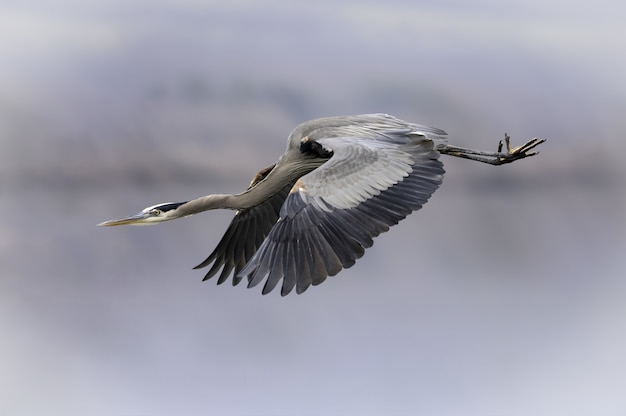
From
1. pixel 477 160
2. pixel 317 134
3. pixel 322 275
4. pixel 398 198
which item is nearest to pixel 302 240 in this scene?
pixel 322 275

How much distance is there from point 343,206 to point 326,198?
0.32 feet

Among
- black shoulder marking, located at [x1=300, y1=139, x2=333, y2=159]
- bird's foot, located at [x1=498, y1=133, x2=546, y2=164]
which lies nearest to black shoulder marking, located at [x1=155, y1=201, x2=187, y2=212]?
black shoulder marking, located at [x1=300, y1=139, x2=333, y2=159]

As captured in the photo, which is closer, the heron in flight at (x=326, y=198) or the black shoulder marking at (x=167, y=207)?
the heron in flight at (x=326, y=198)

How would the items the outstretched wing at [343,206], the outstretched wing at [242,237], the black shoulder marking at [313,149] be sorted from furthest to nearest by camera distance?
the outstretched wing at [242,237] < the black shoulder marking at [313,149] < the outstretched wing at [343,206]

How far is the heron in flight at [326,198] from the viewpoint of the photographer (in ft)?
14.5

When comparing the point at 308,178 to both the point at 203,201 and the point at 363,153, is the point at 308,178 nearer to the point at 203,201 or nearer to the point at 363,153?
the point at 363,153

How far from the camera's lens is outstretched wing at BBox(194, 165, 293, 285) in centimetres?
565

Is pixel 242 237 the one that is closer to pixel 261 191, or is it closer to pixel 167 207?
pixel 261 191

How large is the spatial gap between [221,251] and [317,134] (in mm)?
959

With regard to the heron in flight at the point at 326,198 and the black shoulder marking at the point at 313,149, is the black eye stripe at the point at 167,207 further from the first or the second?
the black shoulder marking at the point at 313,149

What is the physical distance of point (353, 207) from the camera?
15.3 ft

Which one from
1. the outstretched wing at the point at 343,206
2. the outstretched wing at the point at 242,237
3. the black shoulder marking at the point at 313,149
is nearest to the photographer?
the outstretched wing at the point at 343,206

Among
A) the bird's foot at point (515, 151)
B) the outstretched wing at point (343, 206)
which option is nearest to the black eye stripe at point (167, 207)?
the outstretched wing at point (343, 206)

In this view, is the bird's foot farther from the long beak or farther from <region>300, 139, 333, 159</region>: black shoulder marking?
the long beak
